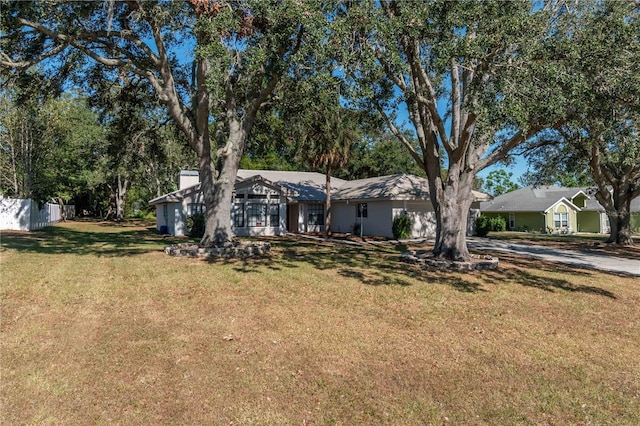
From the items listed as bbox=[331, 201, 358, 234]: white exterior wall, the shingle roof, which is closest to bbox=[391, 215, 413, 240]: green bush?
bbox=[331, 201, 358, 234]: white exterior wall

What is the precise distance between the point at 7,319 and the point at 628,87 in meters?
13.0

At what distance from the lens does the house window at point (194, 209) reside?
78.0 feet

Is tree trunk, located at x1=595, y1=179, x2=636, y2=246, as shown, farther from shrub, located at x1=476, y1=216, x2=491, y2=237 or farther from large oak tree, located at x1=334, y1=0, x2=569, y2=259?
large oak tree, located at x1=334, y1=0, x2=569, y2=259

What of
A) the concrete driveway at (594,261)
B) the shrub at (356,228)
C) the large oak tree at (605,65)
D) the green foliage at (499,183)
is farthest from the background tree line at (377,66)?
the green foliage at (499,183)

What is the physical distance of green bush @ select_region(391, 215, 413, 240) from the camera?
2261cm

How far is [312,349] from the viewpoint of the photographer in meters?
5.67

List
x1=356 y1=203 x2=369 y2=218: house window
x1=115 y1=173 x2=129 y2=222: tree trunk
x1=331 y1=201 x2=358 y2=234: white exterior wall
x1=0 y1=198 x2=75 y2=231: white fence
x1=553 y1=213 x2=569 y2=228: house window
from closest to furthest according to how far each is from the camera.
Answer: x1=0 y1=198 x2=75 y2=231: white fence < x1=356 y1=203 x2=369 y2=218: house window < x1=331 y1=201 x2=358 y2=234: white exterior wall < x1=553 y1=213 x2=569 y2=228: house window < x1=115 y1=173 x2=129 y2=222: tree trunk

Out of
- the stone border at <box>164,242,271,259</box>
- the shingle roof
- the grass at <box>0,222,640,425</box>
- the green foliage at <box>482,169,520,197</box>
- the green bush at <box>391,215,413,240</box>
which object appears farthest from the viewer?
the green foliage at <box>482,169,520,197</box>

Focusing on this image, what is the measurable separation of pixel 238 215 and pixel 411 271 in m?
15.4

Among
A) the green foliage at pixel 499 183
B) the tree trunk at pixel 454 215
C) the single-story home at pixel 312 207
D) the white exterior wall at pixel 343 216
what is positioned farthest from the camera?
the green foliage at pixel 499 183

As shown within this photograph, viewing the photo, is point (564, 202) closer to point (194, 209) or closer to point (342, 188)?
point (342, 188)

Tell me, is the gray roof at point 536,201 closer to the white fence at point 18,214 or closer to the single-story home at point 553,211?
the single-story home at point 553,211

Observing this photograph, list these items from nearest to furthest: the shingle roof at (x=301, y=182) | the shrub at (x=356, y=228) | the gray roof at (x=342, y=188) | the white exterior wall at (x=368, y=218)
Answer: the gray roof at (x=342, y=188), the white exterior wall at (x=368, y=218), the shrub at (x=356, y=228), the shingle roof at (x=301, y=182)

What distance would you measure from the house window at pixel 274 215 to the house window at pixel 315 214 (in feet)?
10.7
